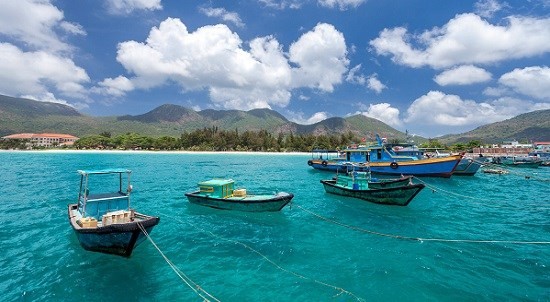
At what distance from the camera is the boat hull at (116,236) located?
11.4m

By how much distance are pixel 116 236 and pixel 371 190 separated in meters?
19.7

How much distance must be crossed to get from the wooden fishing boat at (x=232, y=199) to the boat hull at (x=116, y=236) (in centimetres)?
828

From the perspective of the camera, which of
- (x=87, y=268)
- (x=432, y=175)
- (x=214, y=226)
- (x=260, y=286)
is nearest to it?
(x=260, y=286)

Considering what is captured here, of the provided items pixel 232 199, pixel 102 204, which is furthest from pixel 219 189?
pixel 102 204

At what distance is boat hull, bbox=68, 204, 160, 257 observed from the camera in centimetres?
1135

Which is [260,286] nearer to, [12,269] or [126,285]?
[126,285]

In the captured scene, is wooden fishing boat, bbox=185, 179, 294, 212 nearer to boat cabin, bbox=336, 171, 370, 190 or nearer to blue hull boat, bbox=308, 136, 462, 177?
boat cabin, bbox=336, 171, 370, 190

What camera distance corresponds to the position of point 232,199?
20.0 metres

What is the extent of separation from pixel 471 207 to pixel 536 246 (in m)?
9.74

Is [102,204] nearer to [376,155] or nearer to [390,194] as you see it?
[390,194]

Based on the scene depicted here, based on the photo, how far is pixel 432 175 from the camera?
44031mm

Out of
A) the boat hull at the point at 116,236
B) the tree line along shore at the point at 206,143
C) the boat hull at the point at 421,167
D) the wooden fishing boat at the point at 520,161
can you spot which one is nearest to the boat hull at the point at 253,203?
the boat hull at the point at 116,236

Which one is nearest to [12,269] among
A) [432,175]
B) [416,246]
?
[416,246]

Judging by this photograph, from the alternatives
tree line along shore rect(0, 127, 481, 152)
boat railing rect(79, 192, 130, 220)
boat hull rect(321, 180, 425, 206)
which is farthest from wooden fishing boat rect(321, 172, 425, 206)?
tree line along shore rect(0, 127, 481, 152)
